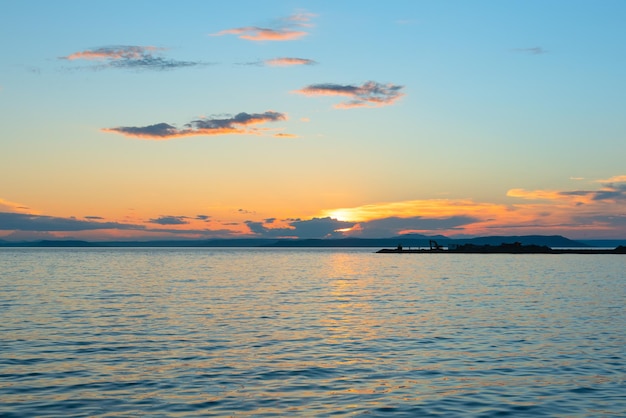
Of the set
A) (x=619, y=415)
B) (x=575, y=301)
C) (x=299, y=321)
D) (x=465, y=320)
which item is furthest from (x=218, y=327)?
(x=575, y=301)

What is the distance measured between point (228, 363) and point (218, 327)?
12.2 meters

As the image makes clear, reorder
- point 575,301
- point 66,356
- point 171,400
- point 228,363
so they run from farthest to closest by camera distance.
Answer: point 575,301 → point 66,356 → point 228,363 → point 171,400

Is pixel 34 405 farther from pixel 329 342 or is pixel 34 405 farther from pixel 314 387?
pixel 329 342

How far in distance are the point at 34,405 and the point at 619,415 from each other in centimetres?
1825

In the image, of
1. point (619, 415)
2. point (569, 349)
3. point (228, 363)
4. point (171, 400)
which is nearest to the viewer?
point (619, 415)

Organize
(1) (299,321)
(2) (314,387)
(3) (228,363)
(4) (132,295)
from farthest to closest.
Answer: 1. (4) (132,295)
2. (1) (299,321)
3. (3) (228,363)
4. (2) (314,387)

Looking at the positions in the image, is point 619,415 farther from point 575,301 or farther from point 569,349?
point 575,301

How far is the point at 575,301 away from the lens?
195 feet

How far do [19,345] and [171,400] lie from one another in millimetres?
15074

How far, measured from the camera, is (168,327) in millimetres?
40688

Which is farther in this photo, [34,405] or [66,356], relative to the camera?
[66,356]

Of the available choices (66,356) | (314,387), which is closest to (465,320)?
(314,387)

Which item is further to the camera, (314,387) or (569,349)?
(569,349)

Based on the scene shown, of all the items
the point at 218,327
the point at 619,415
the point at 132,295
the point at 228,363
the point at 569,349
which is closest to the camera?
the point at 619,415
